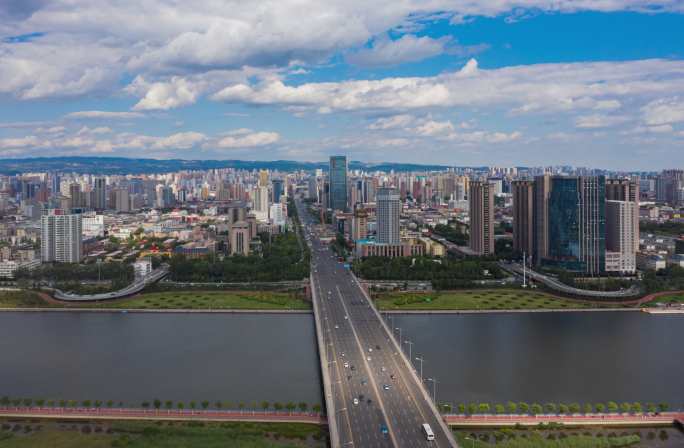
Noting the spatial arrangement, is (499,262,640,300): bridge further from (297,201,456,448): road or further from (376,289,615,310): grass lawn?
(297,201,456,448): road

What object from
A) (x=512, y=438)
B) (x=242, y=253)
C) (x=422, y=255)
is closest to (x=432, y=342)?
(x=512, y=438)

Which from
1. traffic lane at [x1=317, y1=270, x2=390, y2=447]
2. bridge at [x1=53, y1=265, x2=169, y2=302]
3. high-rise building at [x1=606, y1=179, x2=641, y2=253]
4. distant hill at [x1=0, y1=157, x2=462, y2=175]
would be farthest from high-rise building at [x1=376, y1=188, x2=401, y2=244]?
distant hill at [x1=0, y1=157, x2=462, y2=175]

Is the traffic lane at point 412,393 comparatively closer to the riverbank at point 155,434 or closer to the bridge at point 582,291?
the riverbank at point 155,434

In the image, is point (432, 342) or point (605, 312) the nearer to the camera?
point (432, 342)

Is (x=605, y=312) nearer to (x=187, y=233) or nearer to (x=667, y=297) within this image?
(x=667, y=297)

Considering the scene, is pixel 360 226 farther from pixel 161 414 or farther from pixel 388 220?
pixel 161 414

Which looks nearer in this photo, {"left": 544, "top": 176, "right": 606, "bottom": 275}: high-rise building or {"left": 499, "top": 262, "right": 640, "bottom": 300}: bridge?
{"left": 499, "top": 262, "right": 640, "bottom": 300}: bridge

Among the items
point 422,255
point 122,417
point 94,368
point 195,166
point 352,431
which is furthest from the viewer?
point 195,166
